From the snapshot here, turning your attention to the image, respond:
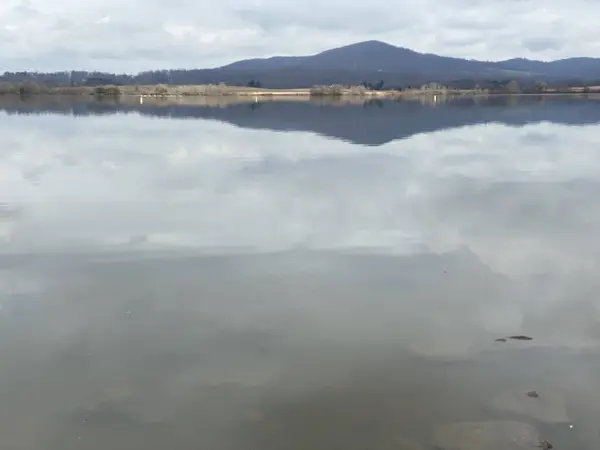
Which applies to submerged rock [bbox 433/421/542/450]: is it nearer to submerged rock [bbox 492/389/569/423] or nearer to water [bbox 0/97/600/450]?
water [bbox 0/97/600/450]

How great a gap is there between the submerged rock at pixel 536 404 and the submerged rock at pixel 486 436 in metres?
0.30

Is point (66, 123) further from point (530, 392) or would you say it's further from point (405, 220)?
point (530, 392)

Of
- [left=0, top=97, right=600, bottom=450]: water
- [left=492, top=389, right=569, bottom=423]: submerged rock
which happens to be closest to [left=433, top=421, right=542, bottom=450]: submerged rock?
[left=0, top=97, right=600, bottom=450]: water

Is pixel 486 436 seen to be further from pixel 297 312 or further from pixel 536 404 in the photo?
pixel 297 312

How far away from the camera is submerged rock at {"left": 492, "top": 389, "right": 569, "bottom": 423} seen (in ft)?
22.3

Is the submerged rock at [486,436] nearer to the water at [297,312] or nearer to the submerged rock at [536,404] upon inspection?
the water at [297,312]

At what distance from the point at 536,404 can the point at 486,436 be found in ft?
3.19

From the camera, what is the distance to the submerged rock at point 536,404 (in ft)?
22.3

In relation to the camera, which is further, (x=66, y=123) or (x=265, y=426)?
(x=66, y=123)

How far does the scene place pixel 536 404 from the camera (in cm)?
705

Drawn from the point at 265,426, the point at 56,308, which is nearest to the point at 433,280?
the point at 265,426

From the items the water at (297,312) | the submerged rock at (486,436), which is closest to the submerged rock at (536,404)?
the water at (297,312)

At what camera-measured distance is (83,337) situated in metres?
8.66

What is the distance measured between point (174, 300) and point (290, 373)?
10.1 feet
